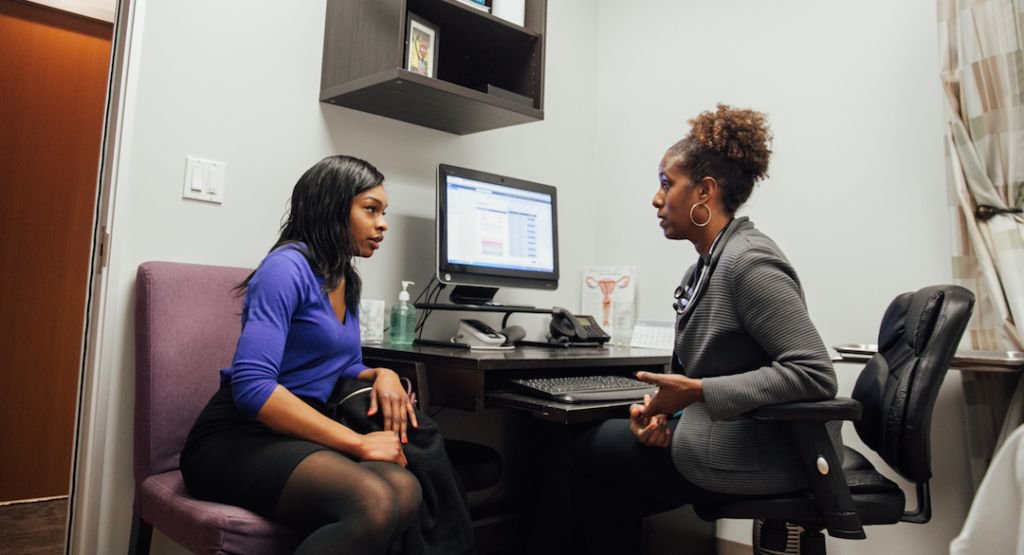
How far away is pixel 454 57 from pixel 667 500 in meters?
1.61

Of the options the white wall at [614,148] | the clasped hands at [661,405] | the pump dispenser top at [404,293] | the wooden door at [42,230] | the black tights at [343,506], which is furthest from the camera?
the wooden door at [42,230]

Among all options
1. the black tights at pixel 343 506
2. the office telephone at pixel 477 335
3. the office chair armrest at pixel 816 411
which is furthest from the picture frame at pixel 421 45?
the office chair armrest at pixel 816 411

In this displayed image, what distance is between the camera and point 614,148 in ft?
9.37

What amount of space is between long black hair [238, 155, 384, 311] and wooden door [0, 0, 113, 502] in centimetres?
186

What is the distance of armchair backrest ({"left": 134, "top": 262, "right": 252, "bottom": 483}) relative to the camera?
1.50 m

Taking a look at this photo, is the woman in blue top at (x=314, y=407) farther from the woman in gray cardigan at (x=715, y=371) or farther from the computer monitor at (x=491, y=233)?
the computer monitor at (x=491, y=233)

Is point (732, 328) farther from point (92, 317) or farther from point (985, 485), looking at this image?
point (92, 317)

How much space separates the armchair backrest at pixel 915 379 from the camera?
4.42 ft

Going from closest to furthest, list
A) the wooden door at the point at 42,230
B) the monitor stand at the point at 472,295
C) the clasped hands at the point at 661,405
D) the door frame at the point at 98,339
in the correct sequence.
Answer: the clasped hands at the point at 661,405, the door frame at the point at 98,339, the monitor stand at the point at 472,295, the wooden door at the point at 42,230

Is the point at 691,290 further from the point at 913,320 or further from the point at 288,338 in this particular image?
the point at 288,338

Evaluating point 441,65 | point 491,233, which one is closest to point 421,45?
point 441,65

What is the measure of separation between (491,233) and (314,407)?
949mm

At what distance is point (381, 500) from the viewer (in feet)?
3.82

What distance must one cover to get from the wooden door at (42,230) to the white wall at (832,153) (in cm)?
237
